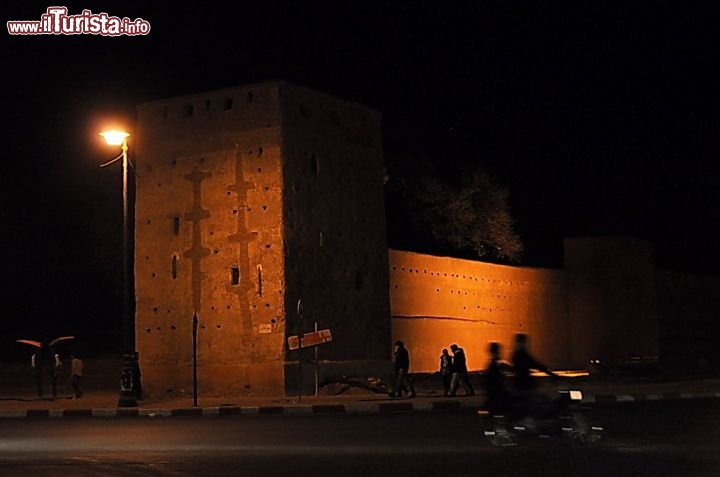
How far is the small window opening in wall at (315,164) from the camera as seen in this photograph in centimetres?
2783

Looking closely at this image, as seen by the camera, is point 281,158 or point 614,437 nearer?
point 614,437

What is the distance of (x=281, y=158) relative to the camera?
26734mm

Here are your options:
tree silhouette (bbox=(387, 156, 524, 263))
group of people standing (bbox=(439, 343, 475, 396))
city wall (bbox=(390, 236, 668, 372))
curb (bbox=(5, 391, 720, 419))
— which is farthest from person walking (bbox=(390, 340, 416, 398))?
tree silhouette (bbox=(387, 156, 524, 263))

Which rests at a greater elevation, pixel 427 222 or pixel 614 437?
pixel 427 222

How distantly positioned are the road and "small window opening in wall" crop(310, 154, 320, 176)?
10420 mm

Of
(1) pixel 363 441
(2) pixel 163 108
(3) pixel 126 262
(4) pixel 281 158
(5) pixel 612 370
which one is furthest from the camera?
(5) pixel 612 370

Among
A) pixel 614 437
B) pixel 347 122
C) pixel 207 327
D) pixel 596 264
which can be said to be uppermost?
pixel 347 122

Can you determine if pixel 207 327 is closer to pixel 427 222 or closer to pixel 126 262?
pixel 126 262

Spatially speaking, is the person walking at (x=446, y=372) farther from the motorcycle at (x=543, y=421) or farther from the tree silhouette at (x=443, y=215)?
the tree silhouette at (x=443, y=215)

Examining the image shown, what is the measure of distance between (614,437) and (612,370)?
69.8ft

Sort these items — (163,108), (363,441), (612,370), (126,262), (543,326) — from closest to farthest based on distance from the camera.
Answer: (363,441)
(126,262)
(163,108)
(612,370)
(543,326)

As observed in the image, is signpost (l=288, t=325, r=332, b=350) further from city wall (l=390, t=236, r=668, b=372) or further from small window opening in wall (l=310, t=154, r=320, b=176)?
city wall (l=390, t=236, r=668, b=372)

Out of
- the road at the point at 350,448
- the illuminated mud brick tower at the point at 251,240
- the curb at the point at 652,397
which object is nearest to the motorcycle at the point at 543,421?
the road at the point at 350,448

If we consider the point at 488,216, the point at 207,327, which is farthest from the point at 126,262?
the point at 488,216
